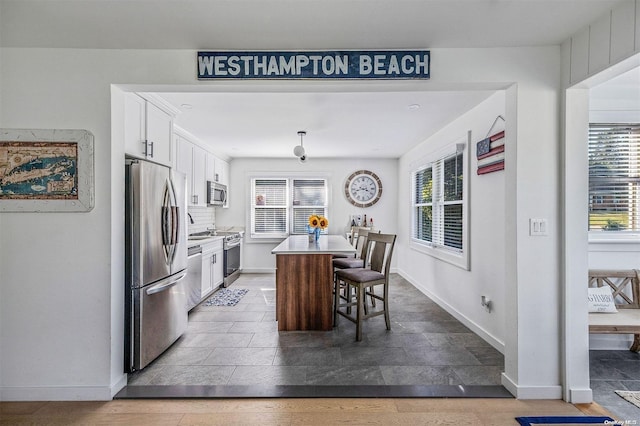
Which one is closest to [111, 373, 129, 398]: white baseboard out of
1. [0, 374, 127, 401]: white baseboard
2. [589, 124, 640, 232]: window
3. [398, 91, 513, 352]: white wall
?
[0, 374, 127, 401]: white baseboard

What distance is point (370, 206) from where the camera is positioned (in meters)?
6.50

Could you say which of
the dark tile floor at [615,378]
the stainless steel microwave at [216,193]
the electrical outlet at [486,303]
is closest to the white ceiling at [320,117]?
the stainless steel microwave at [216,193]

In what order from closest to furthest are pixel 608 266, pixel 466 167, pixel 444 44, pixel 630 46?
pixel 630 46 < pixel 444 44 < pixel 608 266 < pixel 466 167

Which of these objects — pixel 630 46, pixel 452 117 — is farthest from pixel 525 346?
pixel 452 117

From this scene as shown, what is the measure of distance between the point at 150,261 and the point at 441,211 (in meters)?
3.58

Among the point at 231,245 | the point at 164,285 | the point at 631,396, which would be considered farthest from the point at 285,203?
the point at 631,396

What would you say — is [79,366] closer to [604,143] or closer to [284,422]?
[284,422]

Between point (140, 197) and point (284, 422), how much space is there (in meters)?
1.91

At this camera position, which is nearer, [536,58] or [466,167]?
[536,58]

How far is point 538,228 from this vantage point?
2.13 metres

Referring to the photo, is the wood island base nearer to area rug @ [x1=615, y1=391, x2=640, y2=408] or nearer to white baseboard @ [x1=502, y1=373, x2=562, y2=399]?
white baseboard @ [x1=502, y1=373, x2=562, y2=399]

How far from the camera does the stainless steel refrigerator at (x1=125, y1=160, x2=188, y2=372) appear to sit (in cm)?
238

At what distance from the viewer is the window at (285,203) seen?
256 inches

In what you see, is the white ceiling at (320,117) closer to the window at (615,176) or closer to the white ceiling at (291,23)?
the white ceiling at (291,23)
